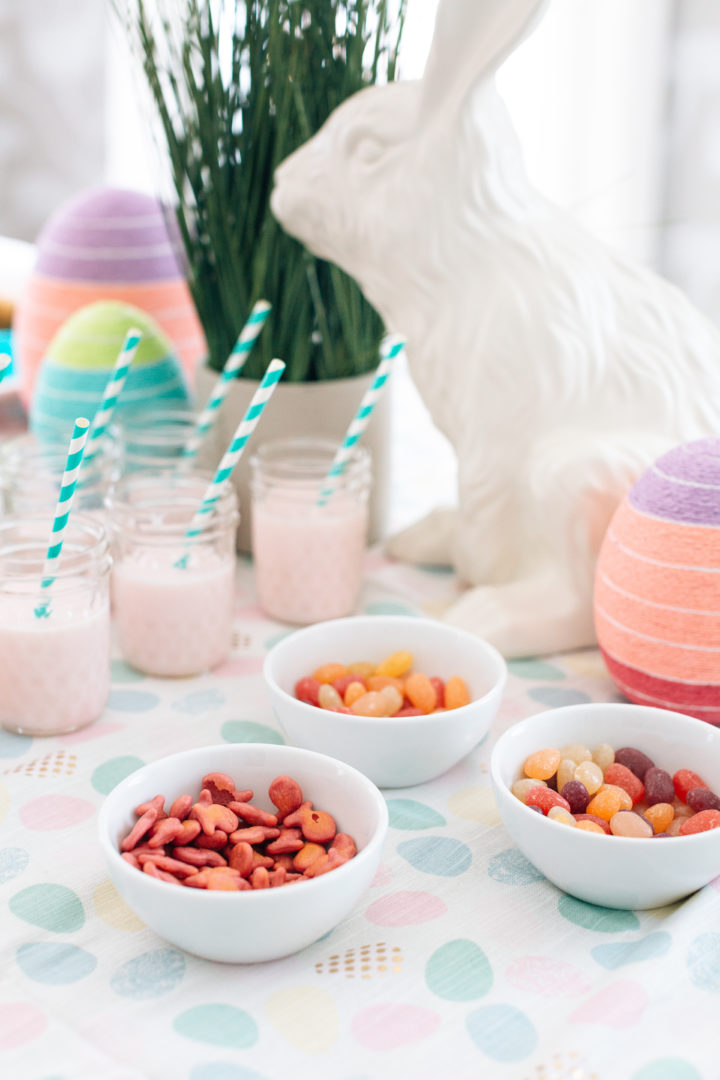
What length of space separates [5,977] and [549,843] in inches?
13.5

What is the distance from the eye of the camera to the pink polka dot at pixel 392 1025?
65 cm

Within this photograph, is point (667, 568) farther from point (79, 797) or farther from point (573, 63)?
point (573, 63)

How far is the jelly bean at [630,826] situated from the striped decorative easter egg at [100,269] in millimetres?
1008

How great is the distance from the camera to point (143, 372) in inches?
55.1

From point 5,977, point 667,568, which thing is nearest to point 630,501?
point 667,568

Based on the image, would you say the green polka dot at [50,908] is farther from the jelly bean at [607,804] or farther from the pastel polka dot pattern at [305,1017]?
the jelly bean at [607,804]

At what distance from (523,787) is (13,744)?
1.42 feet

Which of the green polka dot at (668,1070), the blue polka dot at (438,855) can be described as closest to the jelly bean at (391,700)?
the blue polka dot at (438,855)

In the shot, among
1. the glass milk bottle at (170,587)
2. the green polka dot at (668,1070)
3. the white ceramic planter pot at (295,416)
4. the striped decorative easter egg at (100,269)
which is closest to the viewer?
the green polka dot at (668,1070)

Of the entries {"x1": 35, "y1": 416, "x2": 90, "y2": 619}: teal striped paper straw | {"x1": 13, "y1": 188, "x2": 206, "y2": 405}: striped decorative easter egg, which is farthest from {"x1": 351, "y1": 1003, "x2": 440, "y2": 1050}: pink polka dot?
{"x1": 13, "y1": 188, "x2": 206, "y2": 405}: striped decorative easter egg

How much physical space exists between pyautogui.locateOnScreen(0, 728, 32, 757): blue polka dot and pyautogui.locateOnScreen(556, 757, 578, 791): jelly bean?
44 cm

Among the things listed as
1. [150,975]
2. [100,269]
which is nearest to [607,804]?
[150,975]

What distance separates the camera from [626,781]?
0.82 meters

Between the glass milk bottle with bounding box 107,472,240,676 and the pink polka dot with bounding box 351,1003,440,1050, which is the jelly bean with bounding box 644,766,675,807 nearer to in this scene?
the pink polka dot with bounding box 351,1003,440,1050
